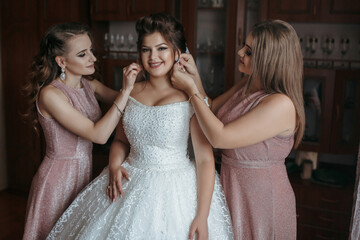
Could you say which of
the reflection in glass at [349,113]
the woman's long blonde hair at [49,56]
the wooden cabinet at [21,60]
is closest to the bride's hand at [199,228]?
the woman's long blonde hair at [49,56]

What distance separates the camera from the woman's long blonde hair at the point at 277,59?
61.5 inches

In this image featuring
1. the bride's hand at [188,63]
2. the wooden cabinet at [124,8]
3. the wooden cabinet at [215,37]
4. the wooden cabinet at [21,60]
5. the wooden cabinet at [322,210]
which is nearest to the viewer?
the bride's hand at [188,63]

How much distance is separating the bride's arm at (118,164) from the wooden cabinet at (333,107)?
1460 millimetres

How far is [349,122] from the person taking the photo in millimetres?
2672

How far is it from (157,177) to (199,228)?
0.29 metres

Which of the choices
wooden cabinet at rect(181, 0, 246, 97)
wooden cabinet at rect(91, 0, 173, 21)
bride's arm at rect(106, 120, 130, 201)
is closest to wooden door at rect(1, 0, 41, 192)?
wooden cabinet at rect(91, 0, 173, 21)

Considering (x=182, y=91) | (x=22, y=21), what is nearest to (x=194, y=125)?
(x=182, y=91)

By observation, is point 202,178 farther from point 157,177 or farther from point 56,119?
point 56,119

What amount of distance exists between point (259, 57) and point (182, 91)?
0.38m

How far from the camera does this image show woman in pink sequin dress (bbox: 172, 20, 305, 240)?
1.56 meters

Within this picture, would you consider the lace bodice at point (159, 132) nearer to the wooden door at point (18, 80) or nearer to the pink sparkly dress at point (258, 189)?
the pink sparkly dress at point (258, 189)

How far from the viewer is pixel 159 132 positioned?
5.57 feet

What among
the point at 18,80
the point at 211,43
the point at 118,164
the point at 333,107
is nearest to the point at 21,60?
the point at 18,80

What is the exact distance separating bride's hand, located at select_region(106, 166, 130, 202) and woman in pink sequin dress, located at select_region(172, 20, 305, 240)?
443 millimetres
